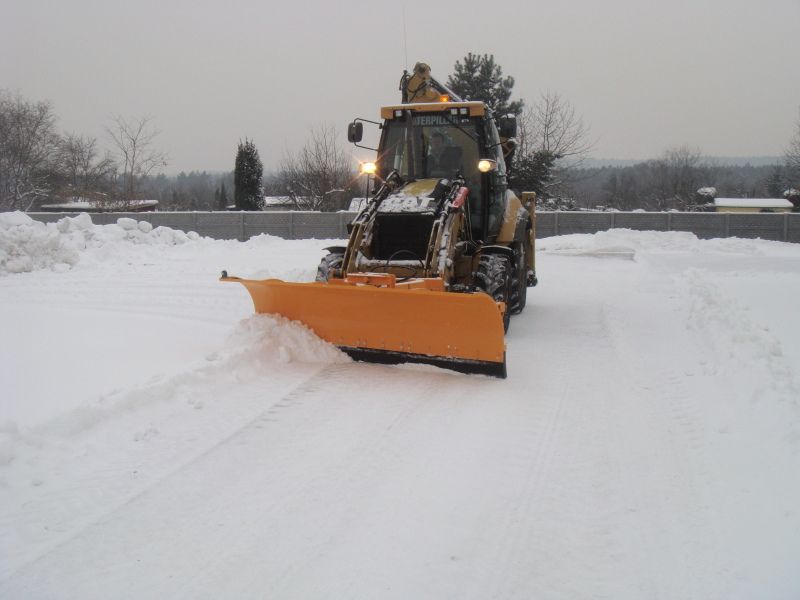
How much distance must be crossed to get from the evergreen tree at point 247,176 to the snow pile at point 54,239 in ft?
56.5

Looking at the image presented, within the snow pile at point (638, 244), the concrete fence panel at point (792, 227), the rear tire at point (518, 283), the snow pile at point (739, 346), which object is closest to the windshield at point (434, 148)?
the rear tire at point (518, 283)

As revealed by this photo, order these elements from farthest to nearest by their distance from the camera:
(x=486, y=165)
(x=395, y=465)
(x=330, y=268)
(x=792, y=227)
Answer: (x=792, y=227) < (x=486, y=165) < (x=330, y=268) < (x=395, y=465)

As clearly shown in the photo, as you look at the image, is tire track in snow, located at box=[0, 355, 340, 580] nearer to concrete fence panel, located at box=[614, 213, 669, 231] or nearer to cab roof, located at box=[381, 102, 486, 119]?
cab roof, located at box=[381, 102, 486, 119]

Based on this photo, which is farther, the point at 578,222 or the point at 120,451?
the point at 578,222

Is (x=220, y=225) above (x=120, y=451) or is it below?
above

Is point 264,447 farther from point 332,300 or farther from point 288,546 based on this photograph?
point 332,300

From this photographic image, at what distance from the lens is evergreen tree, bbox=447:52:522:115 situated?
2717cm

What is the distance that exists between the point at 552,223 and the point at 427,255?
15.1 m

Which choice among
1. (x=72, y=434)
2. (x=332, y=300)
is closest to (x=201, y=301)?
(x=332, y=300)

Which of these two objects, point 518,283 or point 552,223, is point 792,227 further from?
point 518,283

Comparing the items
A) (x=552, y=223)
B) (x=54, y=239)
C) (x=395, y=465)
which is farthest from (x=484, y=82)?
(x=395, y=465)

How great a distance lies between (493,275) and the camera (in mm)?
6301

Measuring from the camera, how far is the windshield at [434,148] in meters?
7.33

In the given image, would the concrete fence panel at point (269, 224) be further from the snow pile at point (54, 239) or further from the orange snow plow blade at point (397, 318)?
the orange snow plow blade at point (397, 318)
